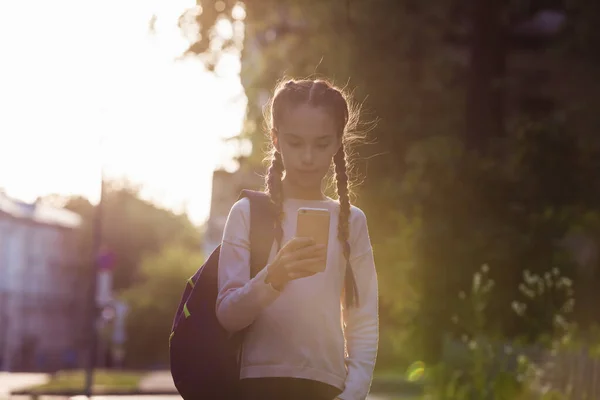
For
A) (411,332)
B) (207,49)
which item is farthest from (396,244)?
(207,49)

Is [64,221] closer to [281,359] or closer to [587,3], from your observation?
[587,3]

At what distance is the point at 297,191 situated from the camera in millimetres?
4258

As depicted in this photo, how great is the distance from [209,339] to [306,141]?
747 mm

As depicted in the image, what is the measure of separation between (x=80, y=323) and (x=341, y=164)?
87.9 metres

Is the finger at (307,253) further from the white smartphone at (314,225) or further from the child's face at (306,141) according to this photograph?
the child's face at (306,141)

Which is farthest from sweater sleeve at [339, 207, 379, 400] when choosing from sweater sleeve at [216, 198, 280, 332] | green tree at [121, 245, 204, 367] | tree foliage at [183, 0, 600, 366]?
green tree at [121, 245, 204, 367]

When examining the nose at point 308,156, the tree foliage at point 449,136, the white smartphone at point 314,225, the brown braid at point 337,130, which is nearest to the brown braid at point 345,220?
the brown braid at point 337,130

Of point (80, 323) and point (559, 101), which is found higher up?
point (559, 101)

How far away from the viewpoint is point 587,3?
758 inches

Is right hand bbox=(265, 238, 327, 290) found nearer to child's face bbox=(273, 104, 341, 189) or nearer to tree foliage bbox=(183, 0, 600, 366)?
child's face bbox=(273, 104, 341, 189)

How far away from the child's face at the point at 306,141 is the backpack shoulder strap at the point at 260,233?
0.16 metres

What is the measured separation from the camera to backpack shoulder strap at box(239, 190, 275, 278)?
4141 mm

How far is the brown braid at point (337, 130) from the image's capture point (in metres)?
4.20

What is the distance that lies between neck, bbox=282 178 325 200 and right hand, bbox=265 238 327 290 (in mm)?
440
